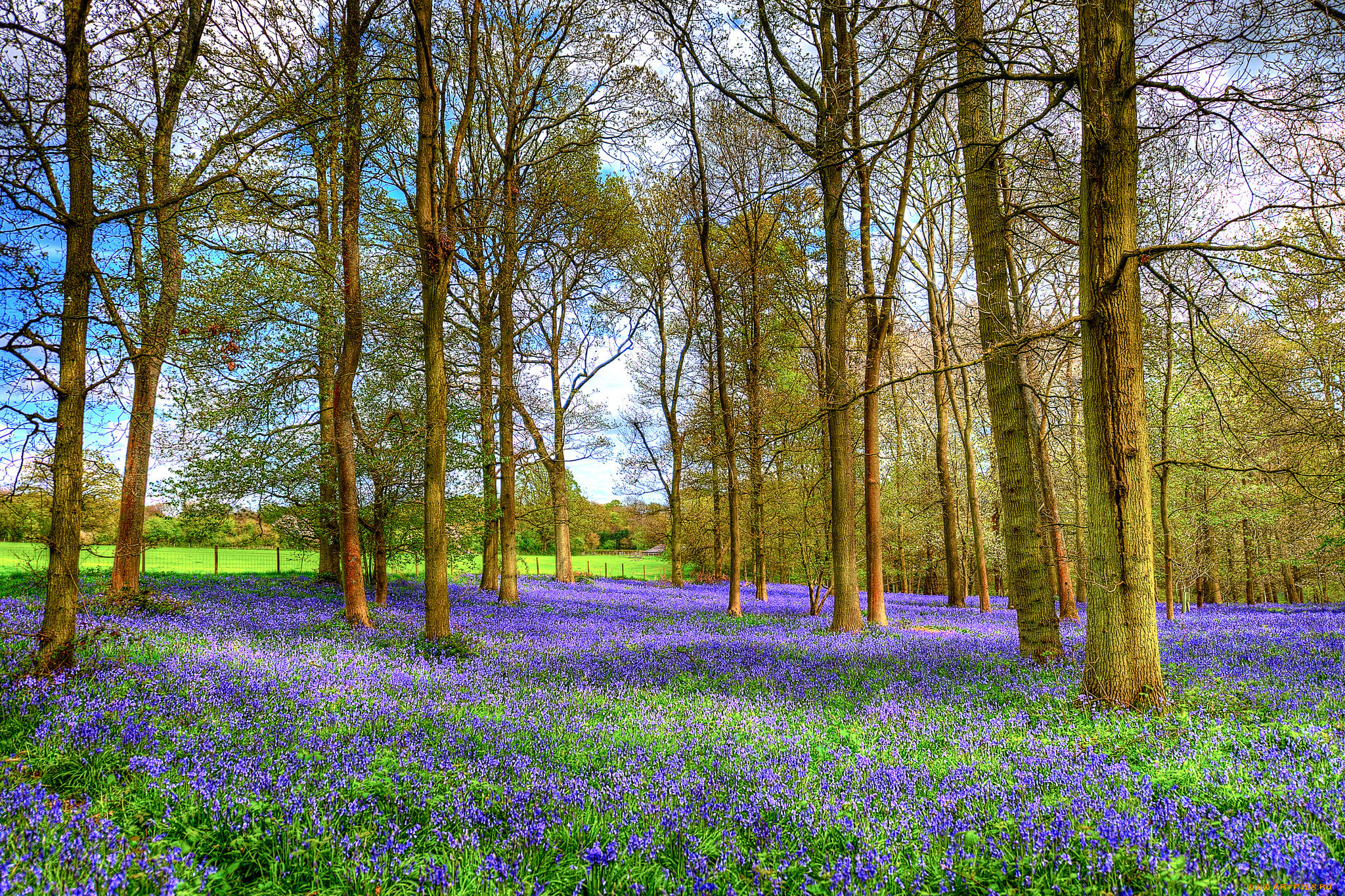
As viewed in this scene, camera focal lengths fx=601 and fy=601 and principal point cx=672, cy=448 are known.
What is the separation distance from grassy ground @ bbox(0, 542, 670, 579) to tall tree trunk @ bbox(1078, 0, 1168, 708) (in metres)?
13.2

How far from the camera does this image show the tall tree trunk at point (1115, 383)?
204 inches

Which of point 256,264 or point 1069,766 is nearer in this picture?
point 1069,766

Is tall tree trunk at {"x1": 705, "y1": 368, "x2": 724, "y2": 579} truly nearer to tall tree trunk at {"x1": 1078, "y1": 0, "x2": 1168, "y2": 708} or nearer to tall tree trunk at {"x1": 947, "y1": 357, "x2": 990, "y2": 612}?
tall tree trunk at {"x1": 1078, "y1": 0, "x2": 1168, "y2": 708}

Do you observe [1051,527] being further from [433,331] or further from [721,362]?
[433,331]

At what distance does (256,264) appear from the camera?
428 inches

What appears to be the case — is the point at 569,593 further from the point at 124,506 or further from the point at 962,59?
the point at 962,59

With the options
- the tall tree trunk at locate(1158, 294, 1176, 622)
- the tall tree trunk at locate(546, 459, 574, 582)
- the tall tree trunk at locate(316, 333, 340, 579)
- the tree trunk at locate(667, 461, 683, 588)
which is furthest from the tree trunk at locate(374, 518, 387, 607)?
the tall tree trunk at locate(1158, 294, 1176, 622)

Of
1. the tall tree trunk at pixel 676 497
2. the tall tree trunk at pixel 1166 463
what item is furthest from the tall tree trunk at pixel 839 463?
the tall tree trunk at pixel 676 497

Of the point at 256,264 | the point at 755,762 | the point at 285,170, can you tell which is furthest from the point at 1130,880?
the point at 256,264

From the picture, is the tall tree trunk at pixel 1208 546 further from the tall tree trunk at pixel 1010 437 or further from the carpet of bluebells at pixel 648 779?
the carpet of bluebells at pixel 648 779

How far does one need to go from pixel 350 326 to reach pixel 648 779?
973 centimetres

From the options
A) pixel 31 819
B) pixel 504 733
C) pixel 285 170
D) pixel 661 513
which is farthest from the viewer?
pixel 661 513

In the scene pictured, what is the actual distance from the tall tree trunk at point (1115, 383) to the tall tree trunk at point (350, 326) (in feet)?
33.5

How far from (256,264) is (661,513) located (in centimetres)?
3136
